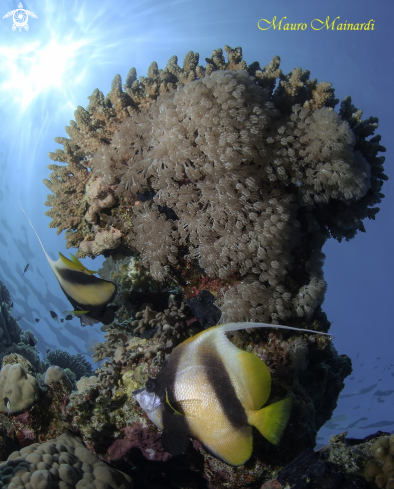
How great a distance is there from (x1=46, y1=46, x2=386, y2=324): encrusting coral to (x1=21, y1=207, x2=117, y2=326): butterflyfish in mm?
872

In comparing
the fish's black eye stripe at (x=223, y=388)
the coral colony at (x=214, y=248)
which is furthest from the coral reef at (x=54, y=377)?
the fish's black eye stripe at (x=223, y=388)

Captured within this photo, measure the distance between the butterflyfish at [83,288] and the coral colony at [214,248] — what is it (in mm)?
858

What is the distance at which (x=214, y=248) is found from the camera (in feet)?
10.3

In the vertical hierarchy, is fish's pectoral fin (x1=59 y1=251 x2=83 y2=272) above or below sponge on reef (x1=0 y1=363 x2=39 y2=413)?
above

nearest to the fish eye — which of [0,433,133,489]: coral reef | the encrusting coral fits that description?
the encrusting coral

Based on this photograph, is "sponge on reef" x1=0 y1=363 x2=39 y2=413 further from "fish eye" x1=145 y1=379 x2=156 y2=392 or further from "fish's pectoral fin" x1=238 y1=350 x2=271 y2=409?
"fish's pectoral fin" x1=238 y1=350 x2=271 y2=409

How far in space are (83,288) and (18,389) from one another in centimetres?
234

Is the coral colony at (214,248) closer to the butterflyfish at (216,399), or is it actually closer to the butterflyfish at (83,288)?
the butterflyfish at (83,288)

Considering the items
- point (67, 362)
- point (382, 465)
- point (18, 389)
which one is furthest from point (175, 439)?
point (67, 362)

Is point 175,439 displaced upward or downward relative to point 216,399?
downward

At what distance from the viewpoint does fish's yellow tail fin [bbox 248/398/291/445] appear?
1.29m

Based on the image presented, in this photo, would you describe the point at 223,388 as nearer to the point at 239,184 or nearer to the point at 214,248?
the point at 214,248

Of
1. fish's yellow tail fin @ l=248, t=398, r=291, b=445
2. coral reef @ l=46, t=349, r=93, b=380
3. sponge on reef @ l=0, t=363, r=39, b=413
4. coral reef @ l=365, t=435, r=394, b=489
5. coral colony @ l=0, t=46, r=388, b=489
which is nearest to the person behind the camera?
fish's yellow tail fin @ l=248, t=398, r=291, b=445

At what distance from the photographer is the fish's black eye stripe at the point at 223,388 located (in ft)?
4.42
